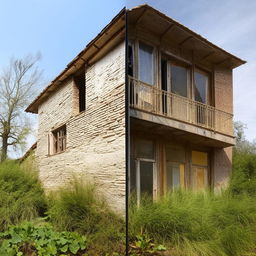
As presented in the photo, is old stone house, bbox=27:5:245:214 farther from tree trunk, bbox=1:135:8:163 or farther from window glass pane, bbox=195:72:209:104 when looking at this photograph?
tree trunk, bbox=1:135:8:163

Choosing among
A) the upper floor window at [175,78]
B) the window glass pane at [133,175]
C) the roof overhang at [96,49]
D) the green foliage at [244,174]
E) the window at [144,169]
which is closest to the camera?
the green foliage at [244,174]

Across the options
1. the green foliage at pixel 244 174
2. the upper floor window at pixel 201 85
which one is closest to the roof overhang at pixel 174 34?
the upper floor window at pixel 201 85

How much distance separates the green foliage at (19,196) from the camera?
2.61 metres

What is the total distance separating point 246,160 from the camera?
204cm

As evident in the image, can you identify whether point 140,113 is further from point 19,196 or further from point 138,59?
point 19,196

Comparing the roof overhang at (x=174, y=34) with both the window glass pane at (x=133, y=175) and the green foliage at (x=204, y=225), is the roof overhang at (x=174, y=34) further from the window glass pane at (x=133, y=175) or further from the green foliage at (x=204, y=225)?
the window glass pane at (x=133, y=175)

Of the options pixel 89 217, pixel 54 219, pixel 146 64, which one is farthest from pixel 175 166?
pixel 54 219

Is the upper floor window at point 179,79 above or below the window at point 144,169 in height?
Result: above

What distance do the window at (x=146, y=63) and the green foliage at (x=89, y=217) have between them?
1.94 m

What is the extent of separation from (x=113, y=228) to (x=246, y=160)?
1141 mm

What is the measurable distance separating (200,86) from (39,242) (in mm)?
3598

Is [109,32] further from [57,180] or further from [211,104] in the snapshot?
[211,104]

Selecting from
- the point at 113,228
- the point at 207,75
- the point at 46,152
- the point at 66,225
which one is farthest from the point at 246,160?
the point at 207,75

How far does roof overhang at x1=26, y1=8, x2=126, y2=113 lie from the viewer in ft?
8.26
